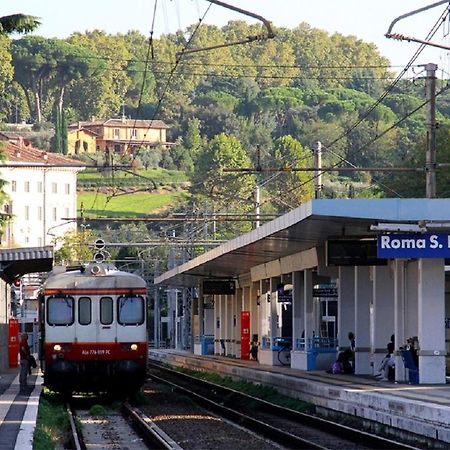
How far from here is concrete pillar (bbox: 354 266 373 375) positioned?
36.2m

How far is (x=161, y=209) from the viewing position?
15975 cm

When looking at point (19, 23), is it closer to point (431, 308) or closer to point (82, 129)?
point (431, 308)

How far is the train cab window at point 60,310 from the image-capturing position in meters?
30.5

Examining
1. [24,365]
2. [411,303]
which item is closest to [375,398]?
[411,303]

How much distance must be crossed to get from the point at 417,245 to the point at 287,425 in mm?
4563

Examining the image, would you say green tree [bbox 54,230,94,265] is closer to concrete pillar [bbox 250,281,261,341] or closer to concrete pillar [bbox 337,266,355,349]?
concrete pillar [bbox 250,281,261,341]

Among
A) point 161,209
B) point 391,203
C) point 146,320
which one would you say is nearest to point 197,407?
point 146,320

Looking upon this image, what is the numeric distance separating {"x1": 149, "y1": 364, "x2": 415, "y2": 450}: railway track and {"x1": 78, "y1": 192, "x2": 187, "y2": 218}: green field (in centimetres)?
11627

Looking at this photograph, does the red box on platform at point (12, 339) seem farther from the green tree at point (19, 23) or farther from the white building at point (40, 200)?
the white building at point (40, 200)

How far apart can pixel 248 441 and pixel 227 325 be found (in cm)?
4060

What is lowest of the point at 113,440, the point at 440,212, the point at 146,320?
the point at 113,440

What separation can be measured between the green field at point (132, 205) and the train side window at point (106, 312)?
392 ft

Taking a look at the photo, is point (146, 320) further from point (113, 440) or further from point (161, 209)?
point (161, 209)

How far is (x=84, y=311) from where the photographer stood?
101ft
